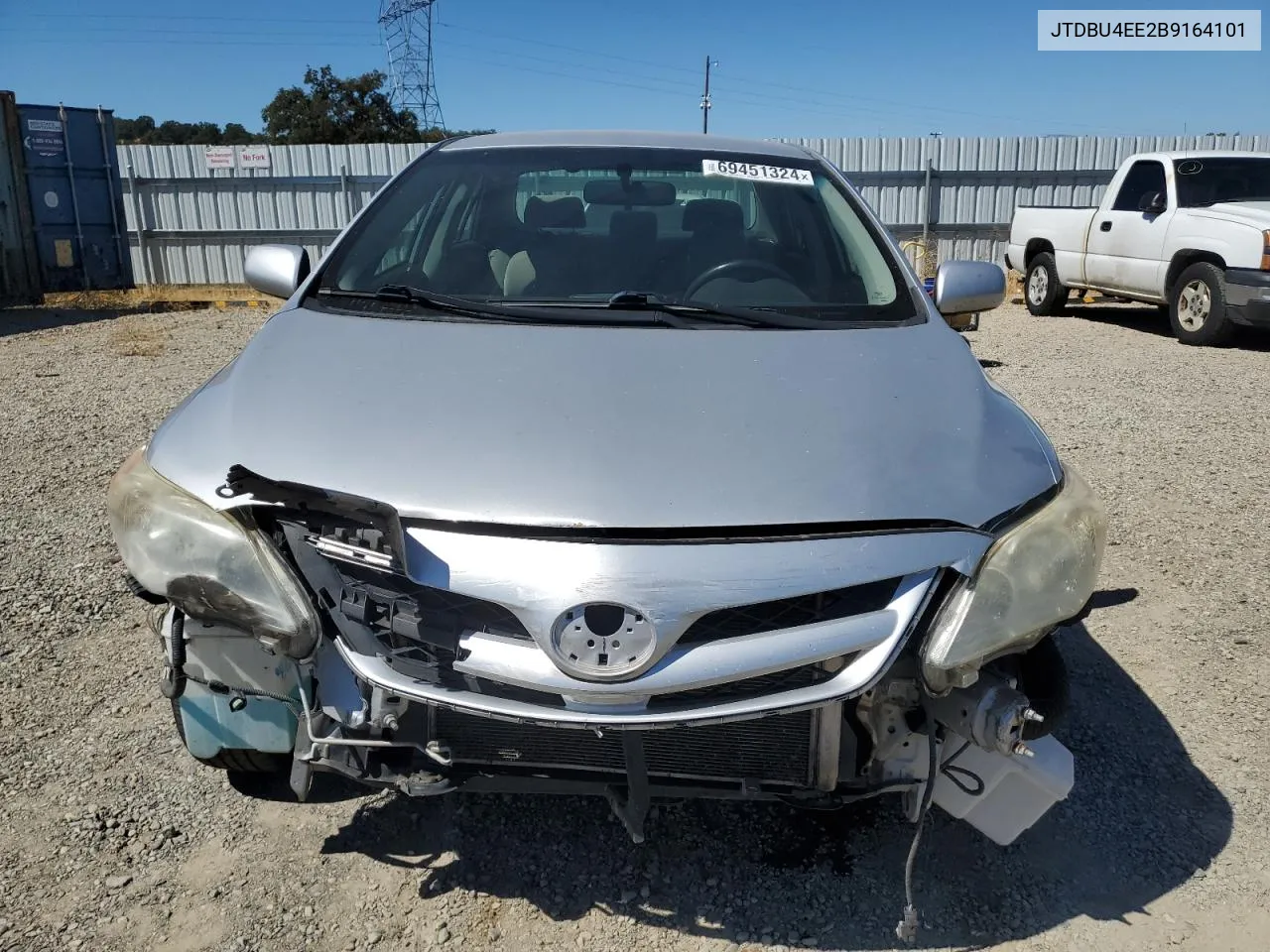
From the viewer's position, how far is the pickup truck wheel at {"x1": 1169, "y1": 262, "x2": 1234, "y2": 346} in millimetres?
9016

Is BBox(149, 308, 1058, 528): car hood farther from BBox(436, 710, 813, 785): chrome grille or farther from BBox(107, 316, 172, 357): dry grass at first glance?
BBox(107, 316, 172, 357): dry grass

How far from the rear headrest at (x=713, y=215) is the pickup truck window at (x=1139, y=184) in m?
8.52

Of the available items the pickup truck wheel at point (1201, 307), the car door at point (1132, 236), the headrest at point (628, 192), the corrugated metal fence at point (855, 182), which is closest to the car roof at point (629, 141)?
the headrest at point (628, 192)

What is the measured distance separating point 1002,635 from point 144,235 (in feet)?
54.1

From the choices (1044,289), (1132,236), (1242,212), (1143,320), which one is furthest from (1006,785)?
(1143,320)

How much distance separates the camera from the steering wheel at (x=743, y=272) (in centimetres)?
281

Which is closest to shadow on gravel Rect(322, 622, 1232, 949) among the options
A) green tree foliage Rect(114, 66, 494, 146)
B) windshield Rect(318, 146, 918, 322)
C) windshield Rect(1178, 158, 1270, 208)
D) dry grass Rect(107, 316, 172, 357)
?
windshield Rect(318, 146, 918, 322)

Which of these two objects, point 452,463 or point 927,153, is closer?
point 452,463

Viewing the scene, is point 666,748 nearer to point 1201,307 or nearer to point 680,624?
point 680,624

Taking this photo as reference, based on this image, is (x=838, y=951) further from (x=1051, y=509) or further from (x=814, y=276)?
(x=814, y=276)

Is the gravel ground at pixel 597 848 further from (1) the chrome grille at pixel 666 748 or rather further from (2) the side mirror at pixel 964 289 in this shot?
(2) the side mirror at pixel 964 289

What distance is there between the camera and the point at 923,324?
2576 millimetres

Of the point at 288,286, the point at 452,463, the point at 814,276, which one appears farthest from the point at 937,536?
the point at 288,286

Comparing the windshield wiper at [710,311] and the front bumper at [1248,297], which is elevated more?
the windshield wiper at [710,311]
